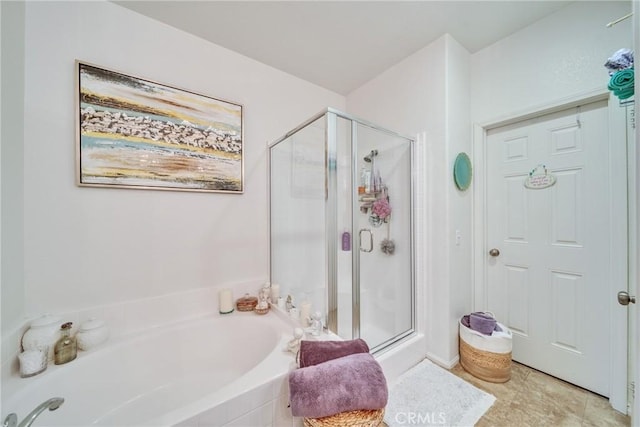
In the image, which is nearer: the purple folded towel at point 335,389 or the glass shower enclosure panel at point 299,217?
the purple folded towel at point 335,389

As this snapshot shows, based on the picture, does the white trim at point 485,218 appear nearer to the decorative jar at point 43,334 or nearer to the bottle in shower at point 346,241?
the bottle in shower at point 346,241

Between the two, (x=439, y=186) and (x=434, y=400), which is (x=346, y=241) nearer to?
(x=439, y=186)

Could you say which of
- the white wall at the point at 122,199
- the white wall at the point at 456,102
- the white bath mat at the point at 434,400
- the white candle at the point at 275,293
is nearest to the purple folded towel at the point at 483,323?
the white wall at the point at 456,102

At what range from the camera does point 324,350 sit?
1.18 metres

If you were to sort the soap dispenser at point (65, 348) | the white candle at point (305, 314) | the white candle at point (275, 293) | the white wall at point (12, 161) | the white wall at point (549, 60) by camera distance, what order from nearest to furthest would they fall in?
the white wall at point (12, 161)
the soap dispenser at point (65, 348)
the white wall at point (549, 60)
the white candle at point (305, 314)
the white candle at point (275, 293)

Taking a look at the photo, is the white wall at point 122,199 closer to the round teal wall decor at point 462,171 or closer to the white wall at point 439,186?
the white wall at point 439,186

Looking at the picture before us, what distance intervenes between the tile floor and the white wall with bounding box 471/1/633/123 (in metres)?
2.02

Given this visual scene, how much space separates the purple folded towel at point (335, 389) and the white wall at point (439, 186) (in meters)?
1.02

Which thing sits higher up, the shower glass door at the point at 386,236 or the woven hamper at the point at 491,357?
the shower glass door at the point at 386,236

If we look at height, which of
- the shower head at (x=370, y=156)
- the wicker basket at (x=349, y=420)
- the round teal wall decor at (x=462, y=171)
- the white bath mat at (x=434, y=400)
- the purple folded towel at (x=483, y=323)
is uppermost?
the shower head at (x=370, y=156)

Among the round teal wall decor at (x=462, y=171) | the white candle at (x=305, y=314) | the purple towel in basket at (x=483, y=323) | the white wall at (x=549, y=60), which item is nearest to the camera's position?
the white wall at (x=549, y=60)

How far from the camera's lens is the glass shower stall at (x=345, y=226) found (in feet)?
4.76

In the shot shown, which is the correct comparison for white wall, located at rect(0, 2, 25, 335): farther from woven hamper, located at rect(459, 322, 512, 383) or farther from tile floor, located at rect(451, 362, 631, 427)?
woven hamper, located at rect(459, 322, 512, 383)

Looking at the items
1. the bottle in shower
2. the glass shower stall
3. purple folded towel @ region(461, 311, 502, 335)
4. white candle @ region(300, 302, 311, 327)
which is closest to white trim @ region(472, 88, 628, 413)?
purple folded towel @ region(461, 311, 502, 335)
